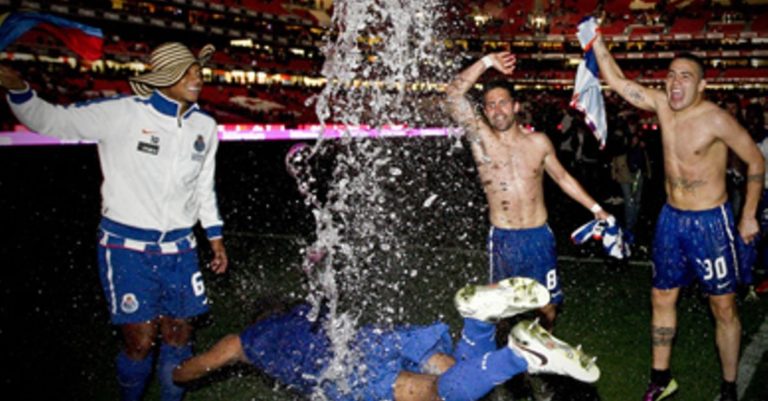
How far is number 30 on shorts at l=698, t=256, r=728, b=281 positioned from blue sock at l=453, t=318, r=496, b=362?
5.55ft

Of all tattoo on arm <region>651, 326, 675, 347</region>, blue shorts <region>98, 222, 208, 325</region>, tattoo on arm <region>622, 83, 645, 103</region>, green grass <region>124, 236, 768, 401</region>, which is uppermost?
tattoo on arm <region>622, 83, 645, 103</region>

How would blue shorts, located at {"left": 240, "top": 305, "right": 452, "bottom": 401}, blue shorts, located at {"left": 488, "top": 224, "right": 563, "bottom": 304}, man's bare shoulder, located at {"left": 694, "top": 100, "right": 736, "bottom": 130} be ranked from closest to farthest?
1. blue shorts, located at {"left": 240, "top": 305, "right": 452, "bottom": 401}
2. man's bare shoulder, located at {"left": 694, "top": 100, "right": 736, "bottom": 130}
3. blue shorts, located at {"left": 488, "top": 224, "right": 563, "bottom": 304}

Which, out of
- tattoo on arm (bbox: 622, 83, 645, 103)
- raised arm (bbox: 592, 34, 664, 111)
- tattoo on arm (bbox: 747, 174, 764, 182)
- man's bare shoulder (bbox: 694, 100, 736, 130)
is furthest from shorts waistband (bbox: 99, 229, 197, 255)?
tattoo on arm (bbox: 747, 174, 764, 182)

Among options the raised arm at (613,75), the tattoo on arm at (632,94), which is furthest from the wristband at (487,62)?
the tattoo on arm at (632,94)

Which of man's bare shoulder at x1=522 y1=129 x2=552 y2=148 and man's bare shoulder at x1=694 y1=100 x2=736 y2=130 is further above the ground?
man's bare shoulder at x1=694 y1=100 x2=736 y2=130

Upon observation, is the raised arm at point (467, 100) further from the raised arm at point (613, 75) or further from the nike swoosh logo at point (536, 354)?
the nike swoosh logo at point (536, 354)

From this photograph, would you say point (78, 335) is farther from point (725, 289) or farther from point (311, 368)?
point (725, 289)

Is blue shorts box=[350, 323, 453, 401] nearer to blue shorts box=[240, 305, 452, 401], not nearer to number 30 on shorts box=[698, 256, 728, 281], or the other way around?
blue shorts box=[240, 305, 452, 401]

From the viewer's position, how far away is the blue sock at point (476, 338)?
2977 mm

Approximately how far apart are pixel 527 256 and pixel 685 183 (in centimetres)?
109

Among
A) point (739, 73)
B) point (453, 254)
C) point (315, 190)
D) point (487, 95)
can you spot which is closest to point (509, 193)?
point (487, 95)

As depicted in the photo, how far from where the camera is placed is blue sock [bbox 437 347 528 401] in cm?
269

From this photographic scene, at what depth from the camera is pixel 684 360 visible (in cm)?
458

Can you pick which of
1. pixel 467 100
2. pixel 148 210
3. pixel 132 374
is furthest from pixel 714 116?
pixel 132 374
